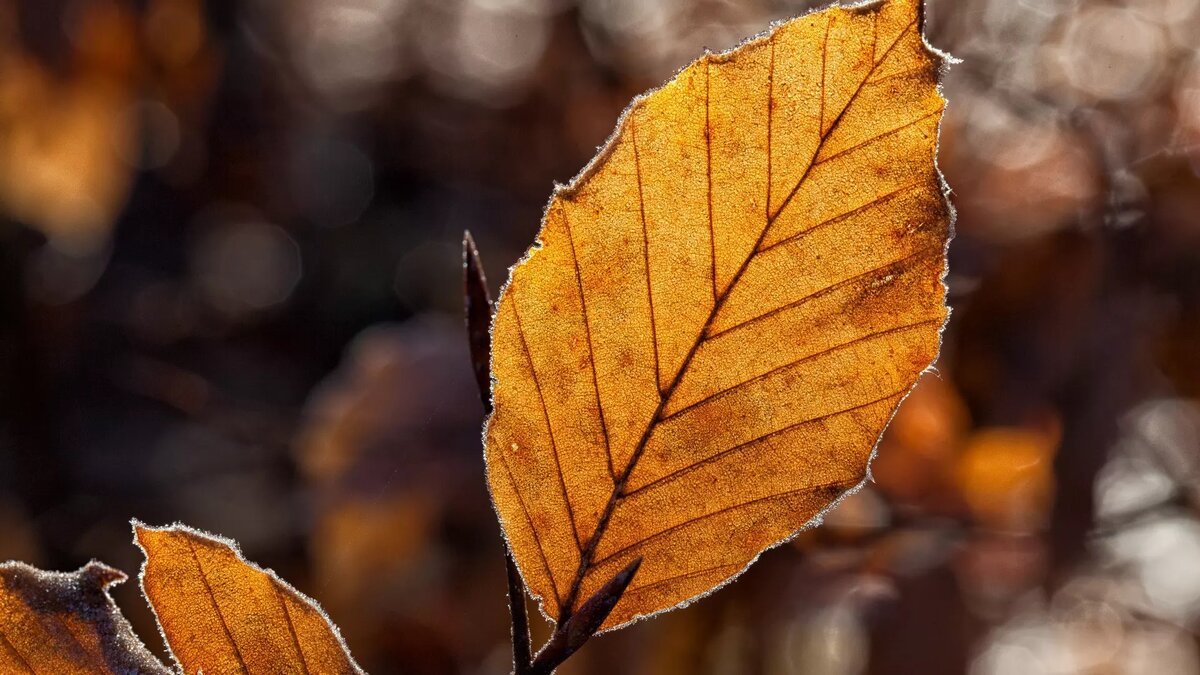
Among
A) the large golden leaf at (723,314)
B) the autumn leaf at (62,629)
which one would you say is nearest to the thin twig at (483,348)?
the large golden leaf at (723,314)

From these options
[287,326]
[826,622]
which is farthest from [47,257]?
[826,622]

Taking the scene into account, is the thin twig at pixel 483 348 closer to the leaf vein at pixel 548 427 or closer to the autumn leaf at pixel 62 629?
the leaf vein at pixel 548 427

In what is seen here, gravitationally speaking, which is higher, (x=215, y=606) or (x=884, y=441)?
(x=215, y=606)

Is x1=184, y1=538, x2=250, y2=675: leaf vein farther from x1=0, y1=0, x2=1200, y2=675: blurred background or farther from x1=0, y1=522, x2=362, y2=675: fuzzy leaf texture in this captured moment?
x1=0, y1=0, x2=1200, y2=675: blurred background

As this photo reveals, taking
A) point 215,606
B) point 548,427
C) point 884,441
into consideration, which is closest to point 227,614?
point 215,606

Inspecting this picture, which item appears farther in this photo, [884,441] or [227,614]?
[884,441]

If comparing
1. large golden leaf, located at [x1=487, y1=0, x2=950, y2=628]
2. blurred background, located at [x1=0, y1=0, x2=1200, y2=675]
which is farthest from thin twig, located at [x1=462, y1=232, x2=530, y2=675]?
blurred background, located at [x1=0, y1=0, x2=1200, y2=675]

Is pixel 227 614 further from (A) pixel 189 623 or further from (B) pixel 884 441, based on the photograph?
(B) pixel 884 441
